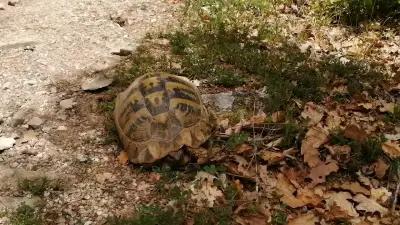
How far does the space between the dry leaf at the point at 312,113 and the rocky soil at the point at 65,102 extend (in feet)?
5.54

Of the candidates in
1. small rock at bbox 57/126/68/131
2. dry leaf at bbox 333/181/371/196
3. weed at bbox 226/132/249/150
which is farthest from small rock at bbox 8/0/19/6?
dry leaf at bbox 333/181/371/196

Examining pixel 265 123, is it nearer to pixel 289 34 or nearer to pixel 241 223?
pixel 241 223

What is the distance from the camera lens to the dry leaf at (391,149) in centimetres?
434

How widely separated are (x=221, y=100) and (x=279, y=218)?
1.78 metres

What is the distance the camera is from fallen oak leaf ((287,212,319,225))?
3.77 metres

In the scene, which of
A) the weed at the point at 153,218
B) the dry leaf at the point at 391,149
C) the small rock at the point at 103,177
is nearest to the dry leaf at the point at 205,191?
the weed at the point at 153,218

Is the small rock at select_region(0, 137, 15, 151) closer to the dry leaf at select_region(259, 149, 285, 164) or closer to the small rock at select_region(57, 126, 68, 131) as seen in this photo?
the small rock at select_region(57, 126, 68, 131)

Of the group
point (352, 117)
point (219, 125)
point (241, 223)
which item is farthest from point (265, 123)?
point (241, 223)

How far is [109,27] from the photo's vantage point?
689 cm

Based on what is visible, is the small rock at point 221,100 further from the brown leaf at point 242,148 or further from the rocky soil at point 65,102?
the rocky soil at point 65,102

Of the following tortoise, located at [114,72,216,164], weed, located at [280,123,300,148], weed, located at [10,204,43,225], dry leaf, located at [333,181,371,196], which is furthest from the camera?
weed, located at [280,123,300,148]

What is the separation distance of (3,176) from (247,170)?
2113 mm

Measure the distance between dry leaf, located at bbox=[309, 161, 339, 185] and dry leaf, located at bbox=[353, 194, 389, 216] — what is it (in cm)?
31

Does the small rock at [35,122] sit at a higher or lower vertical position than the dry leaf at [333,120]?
lower
